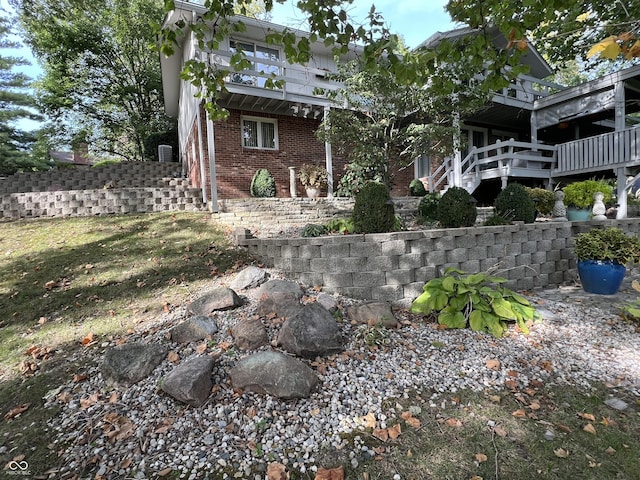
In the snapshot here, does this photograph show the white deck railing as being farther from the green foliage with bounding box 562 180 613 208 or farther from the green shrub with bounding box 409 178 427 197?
the green shrub with bounding box 409 178 427 197

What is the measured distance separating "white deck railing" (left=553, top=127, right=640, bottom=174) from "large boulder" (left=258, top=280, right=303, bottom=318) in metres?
10.7

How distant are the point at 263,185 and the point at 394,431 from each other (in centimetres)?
838

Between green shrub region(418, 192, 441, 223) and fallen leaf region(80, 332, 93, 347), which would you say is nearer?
fallen leaf region(80, 332, 93, 347)

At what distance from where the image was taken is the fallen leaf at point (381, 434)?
211 centimetres

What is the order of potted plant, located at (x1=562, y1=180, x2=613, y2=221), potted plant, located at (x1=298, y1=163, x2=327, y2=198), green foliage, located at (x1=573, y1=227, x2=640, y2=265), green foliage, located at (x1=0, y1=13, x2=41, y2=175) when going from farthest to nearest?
green foliage, located at (x1=0, y1=13, x2=41, y2=175) → potted plant, located at (x1=298, y1=163, x2=327, y2=198) → potted plant, located at (x1=562, y1=180, x2=613, y2=221) → green foliage, located at (x1=573, y1=227, x2=640, y2=265)

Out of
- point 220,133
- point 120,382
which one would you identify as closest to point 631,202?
point 220,133

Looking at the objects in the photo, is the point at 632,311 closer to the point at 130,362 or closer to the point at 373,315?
the point at 373,315

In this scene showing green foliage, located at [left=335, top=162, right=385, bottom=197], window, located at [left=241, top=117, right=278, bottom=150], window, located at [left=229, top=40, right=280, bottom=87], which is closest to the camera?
window, located at [left=229, top=40, right=280, bottom=87]

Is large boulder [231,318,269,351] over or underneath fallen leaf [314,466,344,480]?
over

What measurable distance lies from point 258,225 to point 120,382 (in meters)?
4.58

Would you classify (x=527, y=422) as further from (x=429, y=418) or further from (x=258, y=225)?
(x=258, y=225)

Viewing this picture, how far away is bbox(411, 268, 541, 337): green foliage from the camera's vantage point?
3504 millimetres

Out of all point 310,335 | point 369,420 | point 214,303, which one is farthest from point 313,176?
point 369,420

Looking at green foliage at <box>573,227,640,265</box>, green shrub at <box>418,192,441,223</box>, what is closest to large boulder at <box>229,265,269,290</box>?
green shrub at <box>418,192,441,223</box>
